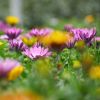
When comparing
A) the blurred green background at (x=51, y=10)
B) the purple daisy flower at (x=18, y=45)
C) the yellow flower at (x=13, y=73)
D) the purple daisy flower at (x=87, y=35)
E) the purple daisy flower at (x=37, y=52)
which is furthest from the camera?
the blurred green background at (x=51, y=10)

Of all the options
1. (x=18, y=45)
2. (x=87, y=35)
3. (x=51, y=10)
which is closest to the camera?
(x=87, y=35)

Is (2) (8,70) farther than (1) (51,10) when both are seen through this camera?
No

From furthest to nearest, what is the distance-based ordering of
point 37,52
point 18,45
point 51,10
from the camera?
1. point 51,10
2. point 18,45
3. point 37,52

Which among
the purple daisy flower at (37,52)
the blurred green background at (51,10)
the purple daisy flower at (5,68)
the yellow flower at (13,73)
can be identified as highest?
the purple daisy flower at (5,68)

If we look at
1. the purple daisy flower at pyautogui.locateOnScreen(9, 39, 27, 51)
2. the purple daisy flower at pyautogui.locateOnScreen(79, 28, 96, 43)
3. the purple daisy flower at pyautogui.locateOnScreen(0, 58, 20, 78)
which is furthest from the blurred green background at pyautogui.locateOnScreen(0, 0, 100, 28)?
the purple daisy flower at pyautogui.locateOnScreen(0, 58, 20, 78)

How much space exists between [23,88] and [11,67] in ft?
0.53

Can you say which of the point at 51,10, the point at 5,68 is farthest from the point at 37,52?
the point at 51,10

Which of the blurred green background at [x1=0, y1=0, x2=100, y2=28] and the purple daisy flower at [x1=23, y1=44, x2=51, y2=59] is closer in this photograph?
the purple daisy flower at [x1=23, y1=44, x2=51, y2=59]

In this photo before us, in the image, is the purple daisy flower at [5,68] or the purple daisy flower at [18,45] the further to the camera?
the purple daisy flower at [18,45]

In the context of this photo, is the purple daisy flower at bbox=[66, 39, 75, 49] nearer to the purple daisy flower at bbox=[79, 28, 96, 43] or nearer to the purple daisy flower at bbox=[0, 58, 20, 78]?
the purple daisy flower at bbox=[79, 28, 96, 43]

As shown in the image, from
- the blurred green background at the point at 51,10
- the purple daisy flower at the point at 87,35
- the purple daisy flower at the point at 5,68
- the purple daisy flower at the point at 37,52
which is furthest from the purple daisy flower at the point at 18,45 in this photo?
the blurred green background at the point at 51,10

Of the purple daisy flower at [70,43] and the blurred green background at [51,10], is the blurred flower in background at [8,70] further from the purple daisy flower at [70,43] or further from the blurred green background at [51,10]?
the blurred green background at [51,10]

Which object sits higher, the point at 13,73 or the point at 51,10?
the point at 13,73

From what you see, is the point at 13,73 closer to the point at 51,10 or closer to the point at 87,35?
the point at 87,35
